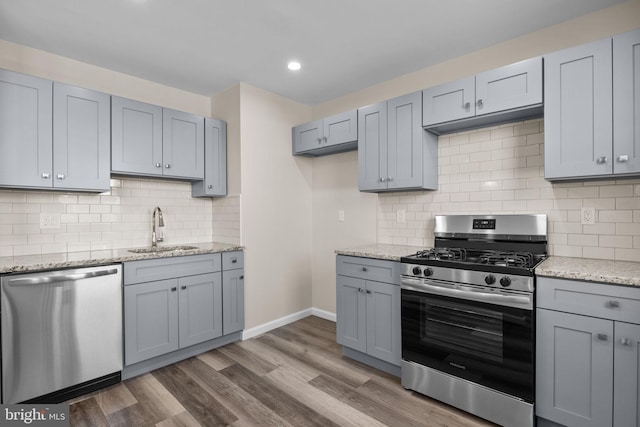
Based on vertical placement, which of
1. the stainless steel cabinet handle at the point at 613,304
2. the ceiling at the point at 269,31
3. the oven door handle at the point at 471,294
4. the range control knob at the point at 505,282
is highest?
the ceiling at the point at 269,31

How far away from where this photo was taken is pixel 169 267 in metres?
2.79

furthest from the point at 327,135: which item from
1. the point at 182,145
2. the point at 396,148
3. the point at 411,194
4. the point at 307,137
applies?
the point at 182,145

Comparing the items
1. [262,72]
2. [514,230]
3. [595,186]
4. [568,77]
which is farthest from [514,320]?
[262,72]

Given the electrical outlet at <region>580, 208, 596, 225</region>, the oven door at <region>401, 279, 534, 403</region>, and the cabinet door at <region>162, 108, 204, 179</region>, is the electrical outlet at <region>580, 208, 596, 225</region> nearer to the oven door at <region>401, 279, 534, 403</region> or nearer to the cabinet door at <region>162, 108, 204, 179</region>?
the oven door at <region>401, 279, 534, 403</region>

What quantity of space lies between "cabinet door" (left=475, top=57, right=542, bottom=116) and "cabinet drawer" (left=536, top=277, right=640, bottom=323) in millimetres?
1203

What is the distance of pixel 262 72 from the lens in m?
3.18

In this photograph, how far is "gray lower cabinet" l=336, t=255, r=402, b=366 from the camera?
2557mm

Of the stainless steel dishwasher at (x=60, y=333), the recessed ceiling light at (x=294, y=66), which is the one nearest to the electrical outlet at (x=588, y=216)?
the recessed ceiling light at (x=294, y=66)

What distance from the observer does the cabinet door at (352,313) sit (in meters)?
2.77

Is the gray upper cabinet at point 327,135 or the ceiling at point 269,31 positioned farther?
the gray upper cabinet at point 327,135

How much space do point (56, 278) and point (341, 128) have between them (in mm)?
2678

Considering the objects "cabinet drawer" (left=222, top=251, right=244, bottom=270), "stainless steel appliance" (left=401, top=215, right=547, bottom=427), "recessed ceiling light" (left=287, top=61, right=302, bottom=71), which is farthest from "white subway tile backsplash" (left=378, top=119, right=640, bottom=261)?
"cabinet drawer" (left=222, top=251, right=244, bottom=270)

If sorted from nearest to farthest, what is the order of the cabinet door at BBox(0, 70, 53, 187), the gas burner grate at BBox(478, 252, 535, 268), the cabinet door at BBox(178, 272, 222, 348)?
the gas burner grate at BBox(478, 252, 535, 268), the cabinet door at BBox(0, 70, 53, 187), the cabinet door at BBox(178, 272, 222, 348)

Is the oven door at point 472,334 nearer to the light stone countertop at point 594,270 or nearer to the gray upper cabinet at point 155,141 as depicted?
the light stone countertop at point 594,270
